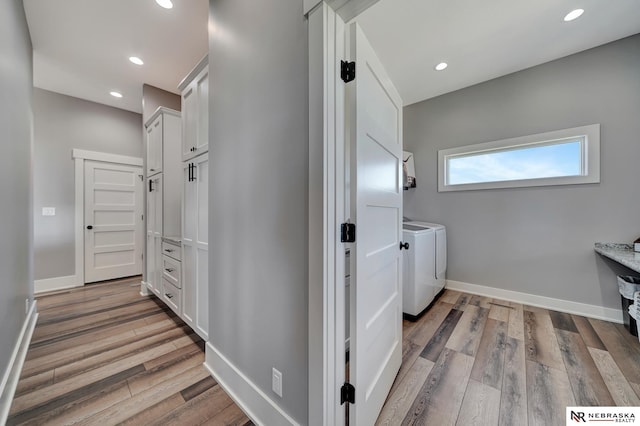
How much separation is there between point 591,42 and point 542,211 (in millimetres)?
1725

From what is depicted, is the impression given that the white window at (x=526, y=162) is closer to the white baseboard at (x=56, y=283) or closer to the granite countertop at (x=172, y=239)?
the granite countertop at (x=172, y=239)

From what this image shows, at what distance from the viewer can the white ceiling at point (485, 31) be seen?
72.6 inches

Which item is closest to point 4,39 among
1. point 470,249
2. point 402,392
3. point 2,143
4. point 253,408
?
point 2,143

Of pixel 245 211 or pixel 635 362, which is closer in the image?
pixel 245 211

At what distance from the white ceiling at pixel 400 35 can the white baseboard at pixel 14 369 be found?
278 cm

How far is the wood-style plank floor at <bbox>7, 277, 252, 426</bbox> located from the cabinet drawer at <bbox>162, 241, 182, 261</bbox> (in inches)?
27.0

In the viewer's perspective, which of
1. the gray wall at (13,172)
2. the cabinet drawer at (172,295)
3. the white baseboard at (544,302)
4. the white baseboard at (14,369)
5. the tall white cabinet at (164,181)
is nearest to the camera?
the white baseboard at (14,369)

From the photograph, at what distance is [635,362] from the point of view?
1634 mm

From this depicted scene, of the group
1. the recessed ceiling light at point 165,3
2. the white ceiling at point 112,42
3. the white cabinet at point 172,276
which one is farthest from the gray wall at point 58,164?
the recessed ceiling light at point 165,3


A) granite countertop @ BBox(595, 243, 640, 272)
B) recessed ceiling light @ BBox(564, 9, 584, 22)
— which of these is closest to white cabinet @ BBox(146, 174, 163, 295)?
recessed ceiling light @ BBox(564, 9, 584, 22)

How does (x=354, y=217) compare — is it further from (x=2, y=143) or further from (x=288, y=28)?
(x=2, y=143)

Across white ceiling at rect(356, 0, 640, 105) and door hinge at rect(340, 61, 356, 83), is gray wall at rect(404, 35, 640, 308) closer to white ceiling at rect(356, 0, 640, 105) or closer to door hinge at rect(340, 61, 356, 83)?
white ceiling at rect(356, 0, 640, 105)

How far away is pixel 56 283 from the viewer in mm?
3277

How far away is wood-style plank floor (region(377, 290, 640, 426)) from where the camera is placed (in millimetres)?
1278
